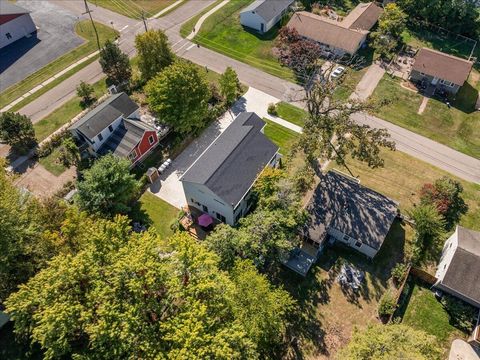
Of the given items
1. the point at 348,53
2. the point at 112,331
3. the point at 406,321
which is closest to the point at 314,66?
the point at 348,53

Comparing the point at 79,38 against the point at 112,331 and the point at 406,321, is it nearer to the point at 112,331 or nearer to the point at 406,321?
the point at 112,331

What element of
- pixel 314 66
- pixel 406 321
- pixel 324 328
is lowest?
pixel 324 328

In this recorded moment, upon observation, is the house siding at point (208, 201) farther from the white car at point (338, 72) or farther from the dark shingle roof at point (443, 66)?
the dark shingle roof at point (443, 66)

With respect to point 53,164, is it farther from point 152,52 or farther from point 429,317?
point 429,317

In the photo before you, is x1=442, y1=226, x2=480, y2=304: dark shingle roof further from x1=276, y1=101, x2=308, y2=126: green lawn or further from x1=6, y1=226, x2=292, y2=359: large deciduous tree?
x1=276, y1=101, x2=308, y2=126: green lawn

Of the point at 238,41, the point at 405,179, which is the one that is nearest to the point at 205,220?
the point at 405,179

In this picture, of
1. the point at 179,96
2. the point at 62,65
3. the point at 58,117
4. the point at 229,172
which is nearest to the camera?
the point at 229,172

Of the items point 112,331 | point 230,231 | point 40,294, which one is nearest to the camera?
point 112,331
